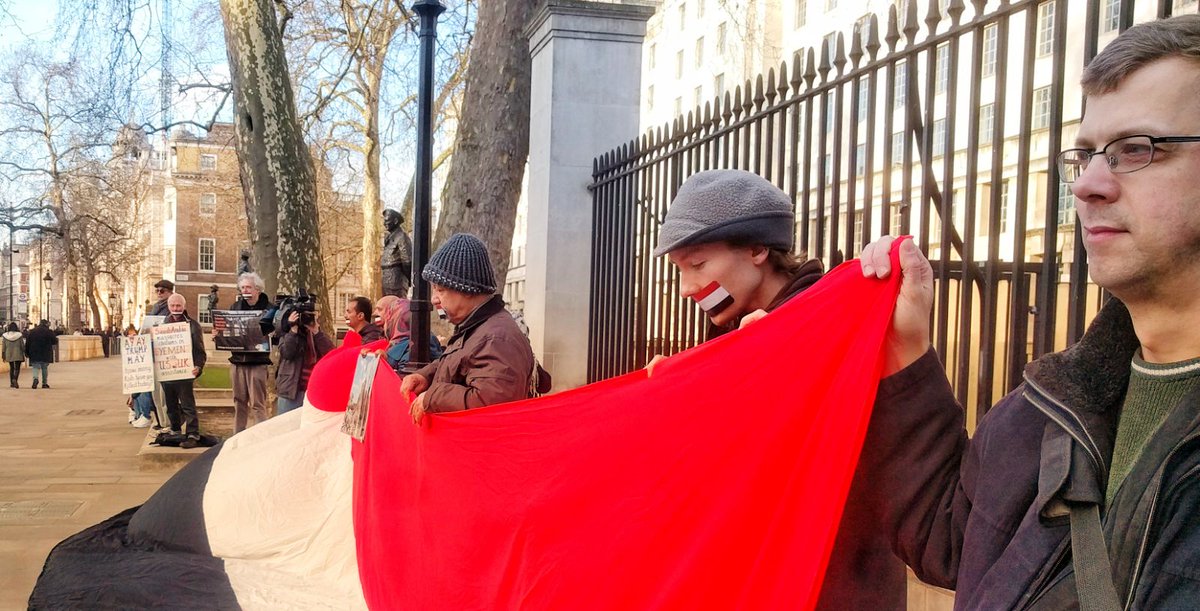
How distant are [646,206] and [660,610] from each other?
441 cm

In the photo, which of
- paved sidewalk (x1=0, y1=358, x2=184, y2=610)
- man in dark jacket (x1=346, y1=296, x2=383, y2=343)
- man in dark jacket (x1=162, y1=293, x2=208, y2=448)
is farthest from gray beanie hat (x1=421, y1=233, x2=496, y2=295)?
man in dark jacket (x1=162, y1=293, x2=208, y2=448)

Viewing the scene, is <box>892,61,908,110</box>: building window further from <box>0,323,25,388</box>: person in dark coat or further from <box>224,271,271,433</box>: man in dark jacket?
<box>0,323,25,388</box>: person in dark coat

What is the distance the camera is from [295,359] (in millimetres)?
8781

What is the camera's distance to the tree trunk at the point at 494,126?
8.84 m

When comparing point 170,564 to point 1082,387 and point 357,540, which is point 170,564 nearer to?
point 357,540

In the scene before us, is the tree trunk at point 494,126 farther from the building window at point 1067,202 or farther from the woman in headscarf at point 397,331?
the building window at point 1067,202

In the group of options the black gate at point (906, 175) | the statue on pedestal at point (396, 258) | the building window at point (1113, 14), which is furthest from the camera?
the statue on pedestal at point (396, 258)

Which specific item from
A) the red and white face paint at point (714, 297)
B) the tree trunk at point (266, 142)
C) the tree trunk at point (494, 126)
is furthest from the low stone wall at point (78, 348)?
the red and white face paint at point (714, 297)

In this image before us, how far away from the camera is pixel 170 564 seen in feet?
16.9

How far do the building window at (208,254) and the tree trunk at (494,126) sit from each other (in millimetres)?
71873

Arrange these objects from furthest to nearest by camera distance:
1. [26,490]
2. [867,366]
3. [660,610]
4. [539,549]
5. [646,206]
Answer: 1. [26,490]
2. [646,206]
3. [539,549]
4. [660,610]
5. [867,366]

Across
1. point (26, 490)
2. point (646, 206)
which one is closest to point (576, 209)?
point (646, 206)

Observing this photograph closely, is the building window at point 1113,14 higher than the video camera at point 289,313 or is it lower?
higher

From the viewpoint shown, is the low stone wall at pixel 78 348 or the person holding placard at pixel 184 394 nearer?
the person holding placard at pixel 184 394
